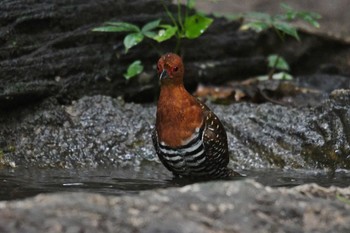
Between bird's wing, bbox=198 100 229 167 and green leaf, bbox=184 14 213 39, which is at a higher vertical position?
green leaf, bbox=184 14 213 39

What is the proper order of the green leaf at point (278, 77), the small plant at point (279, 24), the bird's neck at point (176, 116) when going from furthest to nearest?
the green leaf at point (278, 77) < the small plant at point (279, 24) < the bird's neck at point (176, 116)

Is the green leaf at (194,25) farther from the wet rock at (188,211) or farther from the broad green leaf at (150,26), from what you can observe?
the wet rock at (188,211)

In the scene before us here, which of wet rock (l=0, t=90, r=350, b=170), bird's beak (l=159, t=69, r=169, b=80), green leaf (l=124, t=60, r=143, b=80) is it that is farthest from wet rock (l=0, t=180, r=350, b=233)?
green leaf (l=124, t=60, r=143, b=80)

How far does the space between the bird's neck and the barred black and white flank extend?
45 millimetres

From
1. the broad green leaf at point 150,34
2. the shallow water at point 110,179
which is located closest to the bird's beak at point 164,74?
the shallow water at point 110,179

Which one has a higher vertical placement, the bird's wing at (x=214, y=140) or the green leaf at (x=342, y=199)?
the green leaf at (x=342, y=199)

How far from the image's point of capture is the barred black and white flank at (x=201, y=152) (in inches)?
190

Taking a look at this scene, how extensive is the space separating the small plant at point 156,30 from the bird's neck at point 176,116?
43.5 inches

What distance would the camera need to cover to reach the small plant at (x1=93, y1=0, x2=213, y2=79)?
5.94 meters

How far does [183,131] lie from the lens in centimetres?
481

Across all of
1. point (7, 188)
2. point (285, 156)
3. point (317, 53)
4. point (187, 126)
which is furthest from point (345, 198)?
point (317, 53)

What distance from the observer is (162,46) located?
6.86 meters

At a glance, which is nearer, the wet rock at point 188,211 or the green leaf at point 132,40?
the wet rock at point 188,211

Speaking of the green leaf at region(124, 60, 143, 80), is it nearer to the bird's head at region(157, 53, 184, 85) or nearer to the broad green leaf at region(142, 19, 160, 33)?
the broad green leaf at region(142, 19, 160, 33)
